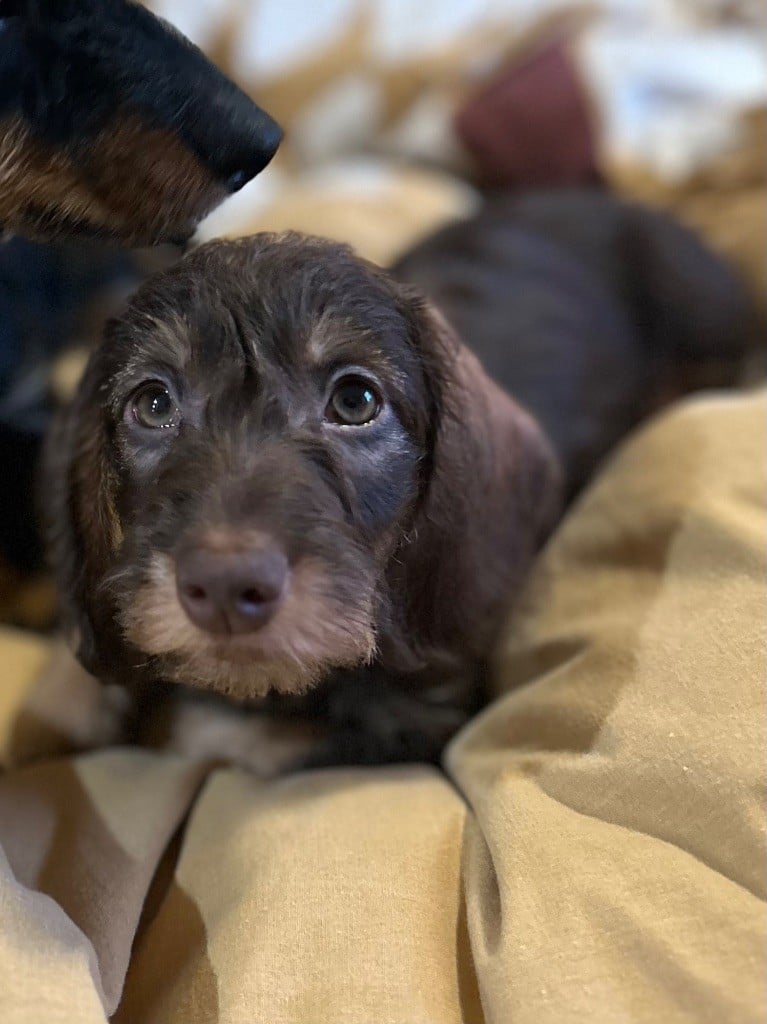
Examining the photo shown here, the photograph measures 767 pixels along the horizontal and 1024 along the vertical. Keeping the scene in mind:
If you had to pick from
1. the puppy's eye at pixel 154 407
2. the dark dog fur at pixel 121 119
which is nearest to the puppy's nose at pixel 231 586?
the puppy's eye at pixel 154 407

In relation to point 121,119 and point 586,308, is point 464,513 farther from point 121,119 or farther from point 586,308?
point 586,308

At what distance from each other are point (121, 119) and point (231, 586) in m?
0.62

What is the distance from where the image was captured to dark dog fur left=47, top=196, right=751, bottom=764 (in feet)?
3.95

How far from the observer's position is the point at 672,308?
272 centimetres

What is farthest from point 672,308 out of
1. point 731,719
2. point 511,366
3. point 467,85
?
point 731,719

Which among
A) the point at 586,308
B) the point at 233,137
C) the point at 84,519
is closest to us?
the point at 233,137

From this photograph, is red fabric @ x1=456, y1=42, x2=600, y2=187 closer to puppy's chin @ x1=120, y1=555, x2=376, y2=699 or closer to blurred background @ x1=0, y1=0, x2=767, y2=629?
blurred background @ x1=0, y1=0, x2=767, y2=629

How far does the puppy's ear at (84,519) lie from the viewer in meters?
1.50

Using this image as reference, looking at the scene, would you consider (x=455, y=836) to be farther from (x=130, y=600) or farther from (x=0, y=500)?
Answer: (x=0, y=500)

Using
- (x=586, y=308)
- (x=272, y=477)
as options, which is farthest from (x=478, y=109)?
(x=272, y=477)

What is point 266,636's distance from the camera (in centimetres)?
115

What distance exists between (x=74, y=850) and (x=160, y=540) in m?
0.51

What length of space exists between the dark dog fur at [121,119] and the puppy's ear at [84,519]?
36 cm

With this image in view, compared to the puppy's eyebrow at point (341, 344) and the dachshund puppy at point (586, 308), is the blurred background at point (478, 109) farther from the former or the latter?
the puppy's eyebrow at point (341, 344)
